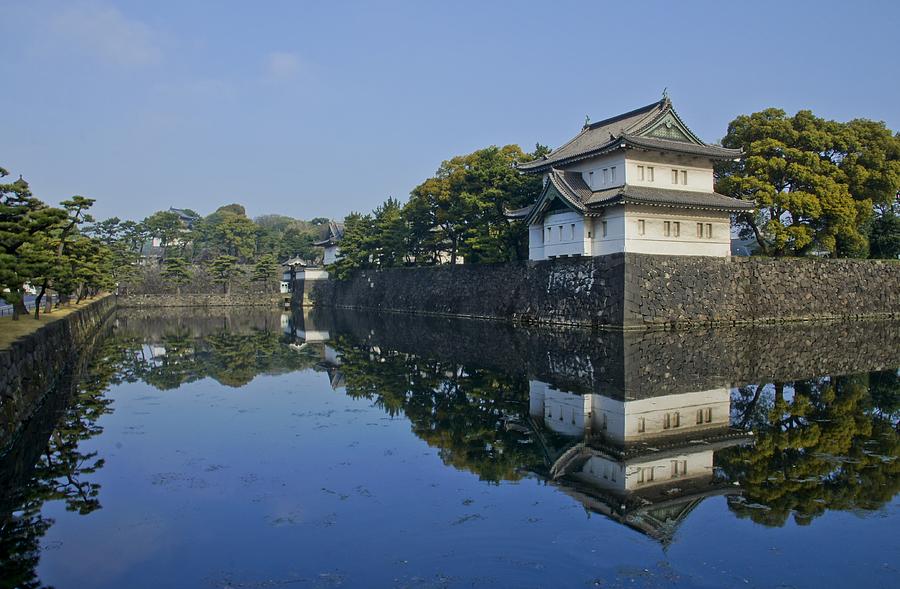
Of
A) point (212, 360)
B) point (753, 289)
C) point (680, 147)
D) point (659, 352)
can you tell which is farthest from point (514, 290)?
point (212, 360)

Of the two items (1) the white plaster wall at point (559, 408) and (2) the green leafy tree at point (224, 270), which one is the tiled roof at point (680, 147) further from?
(2) the green leafy tree at point (224, 270)

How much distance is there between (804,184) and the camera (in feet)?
101

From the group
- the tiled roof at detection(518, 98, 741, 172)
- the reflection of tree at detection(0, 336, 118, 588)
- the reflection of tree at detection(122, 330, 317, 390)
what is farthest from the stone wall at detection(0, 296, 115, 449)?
the tiled roof at detection(518, 98, 741, 172)

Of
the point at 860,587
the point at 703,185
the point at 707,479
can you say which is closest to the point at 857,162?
the point at 703,185

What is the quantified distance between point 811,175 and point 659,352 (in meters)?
16.6

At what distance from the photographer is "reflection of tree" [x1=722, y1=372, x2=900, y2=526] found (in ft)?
24.4

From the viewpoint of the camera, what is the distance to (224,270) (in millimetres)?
63719

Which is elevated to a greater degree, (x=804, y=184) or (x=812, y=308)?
(x=804, y=184)

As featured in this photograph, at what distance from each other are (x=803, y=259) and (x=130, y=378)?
89.5ft

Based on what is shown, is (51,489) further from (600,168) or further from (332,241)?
(332,241)

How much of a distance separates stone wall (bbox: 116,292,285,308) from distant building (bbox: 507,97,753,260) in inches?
1668

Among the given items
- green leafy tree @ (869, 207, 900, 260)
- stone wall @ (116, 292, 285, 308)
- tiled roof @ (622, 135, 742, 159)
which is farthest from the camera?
stone wall @ (116, 292, 285, 308)

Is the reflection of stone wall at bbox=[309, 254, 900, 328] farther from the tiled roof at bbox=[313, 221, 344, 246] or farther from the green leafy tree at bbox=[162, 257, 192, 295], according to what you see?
the green leafy tree at bbox=[162, 257, 192, 295]

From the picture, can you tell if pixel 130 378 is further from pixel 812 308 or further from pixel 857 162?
pixel 857 162
